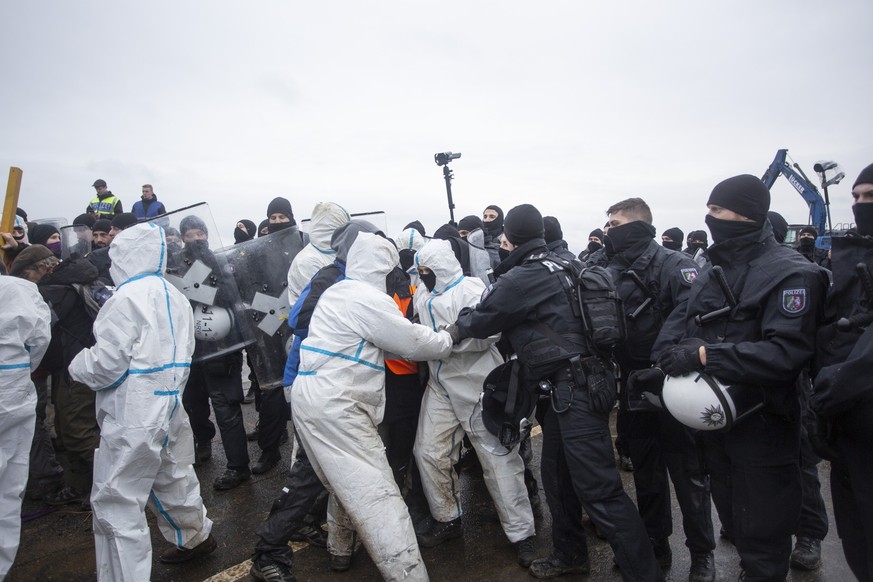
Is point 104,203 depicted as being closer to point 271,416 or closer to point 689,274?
point 271,416

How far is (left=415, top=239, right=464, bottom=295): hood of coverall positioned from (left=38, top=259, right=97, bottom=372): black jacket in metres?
2.68

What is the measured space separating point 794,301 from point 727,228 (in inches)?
19.2

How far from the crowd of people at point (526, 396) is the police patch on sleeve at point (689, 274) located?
1.0 inches

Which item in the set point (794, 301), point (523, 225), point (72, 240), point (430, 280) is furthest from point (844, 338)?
point (72, 240)

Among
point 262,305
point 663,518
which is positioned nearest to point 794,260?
point 663,518

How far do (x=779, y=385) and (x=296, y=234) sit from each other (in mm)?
3900

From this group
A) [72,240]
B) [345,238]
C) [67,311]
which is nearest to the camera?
[345,238]

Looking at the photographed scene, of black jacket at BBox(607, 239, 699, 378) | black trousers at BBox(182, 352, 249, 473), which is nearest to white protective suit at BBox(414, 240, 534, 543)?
black jacket at BBox(607, 239, 699, 378)

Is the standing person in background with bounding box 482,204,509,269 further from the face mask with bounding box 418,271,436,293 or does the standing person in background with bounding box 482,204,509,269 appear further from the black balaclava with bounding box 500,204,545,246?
the black balaclava with bounding box 500,204,545,246

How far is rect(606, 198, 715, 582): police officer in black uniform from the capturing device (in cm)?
305

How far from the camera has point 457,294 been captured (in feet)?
11.6

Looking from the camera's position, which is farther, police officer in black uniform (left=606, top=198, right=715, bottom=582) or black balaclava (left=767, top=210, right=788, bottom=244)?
black balaclava (left=767, top=210, right=788, bottom=244)

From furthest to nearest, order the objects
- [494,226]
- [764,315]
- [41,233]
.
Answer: [494,226], [41,233], [764,315]

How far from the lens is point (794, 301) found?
7.52ft
